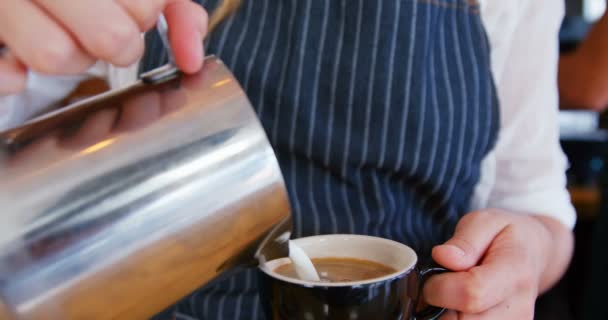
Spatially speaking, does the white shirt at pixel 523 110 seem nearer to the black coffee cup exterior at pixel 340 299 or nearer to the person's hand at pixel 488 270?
the person's hand at pixel 488 270

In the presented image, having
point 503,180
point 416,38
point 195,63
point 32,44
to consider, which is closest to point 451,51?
point 416,38

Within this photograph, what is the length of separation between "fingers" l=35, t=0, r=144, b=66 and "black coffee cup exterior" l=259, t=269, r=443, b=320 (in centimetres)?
19

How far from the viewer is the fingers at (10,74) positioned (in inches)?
17.3

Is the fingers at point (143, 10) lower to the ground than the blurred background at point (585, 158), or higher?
higher

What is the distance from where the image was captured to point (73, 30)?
1.29 ft

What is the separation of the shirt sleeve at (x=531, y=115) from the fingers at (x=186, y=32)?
0.42 meters

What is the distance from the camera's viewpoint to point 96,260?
1.18ft

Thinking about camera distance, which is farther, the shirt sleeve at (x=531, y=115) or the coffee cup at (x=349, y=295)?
the shirt sleeve at (x=531, y=115)

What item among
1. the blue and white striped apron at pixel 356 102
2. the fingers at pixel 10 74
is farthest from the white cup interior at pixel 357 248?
the fingers at pixel 10 74

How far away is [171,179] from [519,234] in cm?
A: 37

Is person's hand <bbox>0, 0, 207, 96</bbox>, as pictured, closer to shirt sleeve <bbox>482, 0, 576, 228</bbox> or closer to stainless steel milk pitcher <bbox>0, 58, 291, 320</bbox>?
stainless steel milk pitcher <bbox>0, 58, 291, 320</bbox>

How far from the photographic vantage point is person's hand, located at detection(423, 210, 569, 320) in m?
0.50

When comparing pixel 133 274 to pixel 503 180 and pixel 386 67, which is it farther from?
pixel 503 180

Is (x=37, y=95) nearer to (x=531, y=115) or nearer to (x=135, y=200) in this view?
(x=135, y=200)
